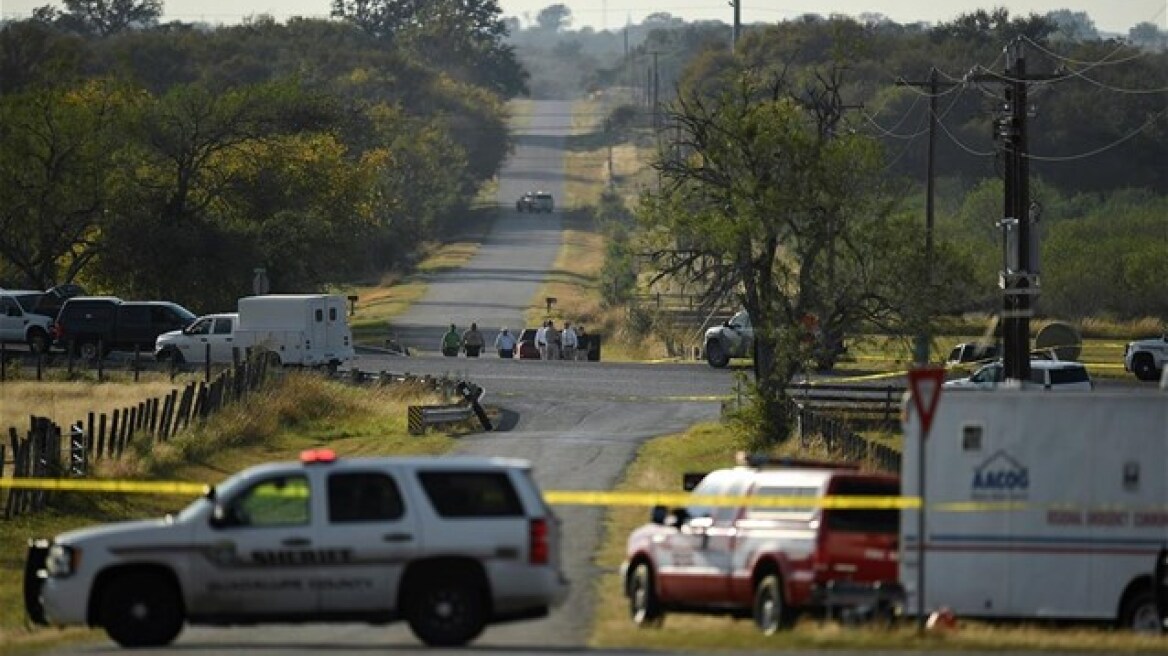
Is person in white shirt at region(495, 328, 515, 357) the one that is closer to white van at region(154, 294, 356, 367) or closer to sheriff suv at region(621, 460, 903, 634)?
white van at region(154, 294, 356, 367)

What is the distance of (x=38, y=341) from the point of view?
222 ft

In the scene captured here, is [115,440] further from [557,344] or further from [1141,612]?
[557,344]

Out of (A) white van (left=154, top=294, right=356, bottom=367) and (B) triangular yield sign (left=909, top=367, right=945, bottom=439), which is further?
(A) white van (left=154, top=294, right=356, bottom=367)

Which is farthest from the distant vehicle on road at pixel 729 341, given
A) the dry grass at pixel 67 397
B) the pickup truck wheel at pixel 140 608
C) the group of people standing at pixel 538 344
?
the pickup truck wheel at pixel 140 608

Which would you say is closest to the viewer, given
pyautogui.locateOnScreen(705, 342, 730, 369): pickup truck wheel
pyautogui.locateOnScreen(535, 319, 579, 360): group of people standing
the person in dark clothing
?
pyautogui.locateOnScreen(705, 342, 730, 369): pickup truck wheel

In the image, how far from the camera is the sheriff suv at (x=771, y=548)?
23156 mm

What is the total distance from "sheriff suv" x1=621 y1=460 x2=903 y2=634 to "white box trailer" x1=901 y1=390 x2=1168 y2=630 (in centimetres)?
60

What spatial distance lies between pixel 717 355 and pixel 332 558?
46915 millimetres

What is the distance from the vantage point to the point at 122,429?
4353cm

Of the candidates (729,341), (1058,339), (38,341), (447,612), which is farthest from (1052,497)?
(1058,339)

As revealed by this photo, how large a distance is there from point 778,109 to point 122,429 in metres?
14.0

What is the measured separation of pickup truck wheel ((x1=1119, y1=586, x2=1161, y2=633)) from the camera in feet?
76.4

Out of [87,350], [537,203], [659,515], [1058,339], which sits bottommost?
[537,203]

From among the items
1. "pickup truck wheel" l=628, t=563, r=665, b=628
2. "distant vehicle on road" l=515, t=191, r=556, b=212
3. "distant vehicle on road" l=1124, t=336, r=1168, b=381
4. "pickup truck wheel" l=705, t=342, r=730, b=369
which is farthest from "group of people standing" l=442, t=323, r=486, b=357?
"distant vehicle on road" l=515, t=191, r=556, b=212
